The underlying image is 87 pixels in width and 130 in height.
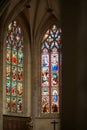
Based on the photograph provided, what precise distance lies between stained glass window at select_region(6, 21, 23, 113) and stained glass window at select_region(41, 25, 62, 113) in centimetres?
127

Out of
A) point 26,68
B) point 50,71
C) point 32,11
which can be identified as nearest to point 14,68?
point 26,68

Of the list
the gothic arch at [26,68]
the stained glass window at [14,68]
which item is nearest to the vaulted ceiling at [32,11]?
the gothic arch at [26,68]

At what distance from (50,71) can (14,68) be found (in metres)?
2.06

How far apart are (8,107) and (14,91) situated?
3.48 feet

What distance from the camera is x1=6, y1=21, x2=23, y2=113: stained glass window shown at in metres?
22.8

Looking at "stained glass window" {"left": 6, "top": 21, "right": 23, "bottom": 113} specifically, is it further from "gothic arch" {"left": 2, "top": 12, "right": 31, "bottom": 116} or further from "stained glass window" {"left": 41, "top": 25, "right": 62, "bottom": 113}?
"stained glass window" {"left": 41, "top": 25, "right": 62, "bottom": 113}

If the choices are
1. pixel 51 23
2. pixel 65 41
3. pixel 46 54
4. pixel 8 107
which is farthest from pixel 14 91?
pixel 65 41

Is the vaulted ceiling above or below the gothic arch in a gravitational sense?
above

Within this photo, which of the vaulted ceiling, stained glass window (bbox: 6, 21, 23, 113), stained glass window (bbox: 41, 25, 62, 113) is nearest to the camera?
the vaulted ceiling

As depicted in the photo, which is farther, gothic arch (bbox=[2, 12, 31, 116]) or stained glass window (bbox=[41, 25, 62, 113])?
stained glass window (bbox=[41, 25, 62, 113])

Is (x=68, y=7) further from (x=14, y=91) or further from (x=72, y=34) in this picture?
(x=14, y=91)

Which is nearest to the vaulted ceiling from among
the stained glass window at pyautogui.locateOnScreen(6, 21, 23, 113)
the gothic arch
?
the gothic arch

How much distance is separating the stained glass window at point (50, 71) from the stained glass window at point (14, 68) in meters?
1.27

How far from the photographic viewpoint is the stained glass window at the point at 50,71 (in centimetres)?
2347
